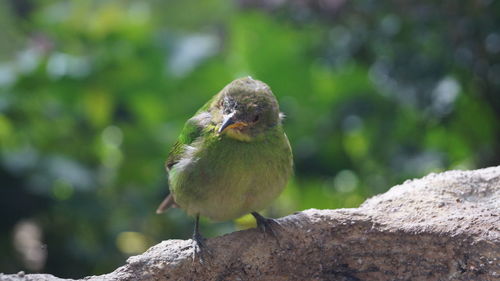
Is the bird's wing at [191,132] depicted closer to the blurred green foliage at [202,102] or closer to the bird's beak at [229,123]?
the bird's beak at [229,123]

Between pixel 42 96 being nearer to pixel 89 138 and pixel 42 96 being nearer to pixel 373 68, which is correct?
pixel 89 138

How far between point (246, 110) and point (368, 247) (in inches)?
32.0

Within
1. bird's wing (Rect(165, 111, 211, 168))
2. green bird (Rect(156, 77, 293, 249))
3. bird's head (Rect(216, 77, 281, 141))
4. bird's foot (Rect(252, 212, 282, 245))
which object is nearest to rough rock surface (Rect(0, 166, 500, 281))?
bird's foot (Rect(252, 212, 282, 245))

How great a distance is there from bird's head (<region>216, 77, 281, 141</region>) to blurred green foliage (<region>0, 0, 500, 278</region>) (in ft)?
7.15

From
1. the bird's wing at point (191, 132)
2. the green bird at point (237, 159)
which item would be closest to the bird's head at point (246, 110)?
the green bird at point (237, 159)

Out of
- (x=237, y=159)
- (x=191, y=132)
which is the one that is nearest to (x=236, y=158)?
(x=237, y=159)

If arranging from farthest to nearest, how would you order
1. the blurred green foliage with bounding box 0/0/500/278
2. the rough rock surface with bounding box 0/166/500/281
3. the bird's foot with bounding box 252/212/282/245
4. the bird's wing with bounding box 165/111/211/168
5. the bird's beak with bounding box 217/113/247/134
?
the blurred green foliage with bounding box 0/0/500/278 → the bird's wing with bounding box 165/111/211/168 → the bird's beak with bounding box 217/113/247/134 → the bird's foot with bounding box 252/212/282/245 → the rough rock surface with bounding box 0/166/500/281

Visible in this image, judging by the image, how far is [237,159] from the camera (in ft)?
11.1

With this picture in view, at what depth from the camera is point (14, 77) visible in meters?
5.95

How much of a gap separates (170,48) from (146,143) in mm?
964

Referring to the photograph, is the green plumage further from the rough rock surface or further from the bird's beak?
the rough rock surface

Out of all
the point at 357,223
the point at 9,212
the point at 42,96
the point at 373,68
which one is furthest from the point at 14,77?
the point at 357,223

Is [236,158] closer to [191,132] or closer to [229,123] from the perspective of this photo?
[229,123]

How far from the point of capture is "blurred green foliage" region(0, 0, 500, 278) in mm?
5645
